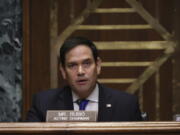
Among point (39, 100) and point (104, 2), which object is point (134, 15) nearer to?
point (104, 2)

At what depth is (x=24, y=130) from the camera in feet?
6.04

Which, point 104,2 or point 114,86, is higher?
point 104,2

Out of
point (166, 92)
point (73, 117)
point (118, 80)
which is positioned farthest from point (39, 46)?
point (73, 117)

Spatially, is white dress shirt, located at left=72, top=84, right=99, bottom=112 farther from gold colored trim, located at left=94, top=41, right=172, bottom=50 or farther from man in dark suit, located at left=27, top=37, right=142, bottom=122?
gold colored trim, located at left=94, top=41, right=172, bottom=50

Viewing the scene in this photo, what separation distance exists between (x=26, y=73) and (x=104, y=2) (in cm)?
92

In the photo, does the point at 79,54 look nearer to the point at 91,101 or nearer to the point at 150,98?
the point at 91,101

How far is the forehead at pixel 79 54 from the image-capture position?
9.04ft

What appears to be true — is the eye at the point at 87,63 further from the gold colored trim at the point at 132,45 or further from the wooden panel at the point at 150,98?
the wooden panel at the point at 150,98

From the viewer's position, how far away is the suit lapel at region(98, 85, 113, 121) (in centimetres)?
272

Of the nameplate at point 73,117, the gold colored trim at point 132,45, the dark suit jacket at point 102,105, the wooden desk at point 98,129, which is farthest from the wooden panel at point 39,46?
the wooden desk at point 98,129

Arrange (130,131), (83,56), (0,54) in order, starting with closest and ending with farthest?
(130,131), (83,56), (0,54)

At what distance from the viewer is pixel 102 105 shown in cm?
277

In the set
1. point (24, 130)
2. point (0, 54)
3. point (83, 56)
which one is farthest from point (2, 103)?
point (24, 130)

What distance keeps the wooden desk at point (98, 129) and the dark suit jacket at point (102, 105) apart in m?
Result: 0.81
